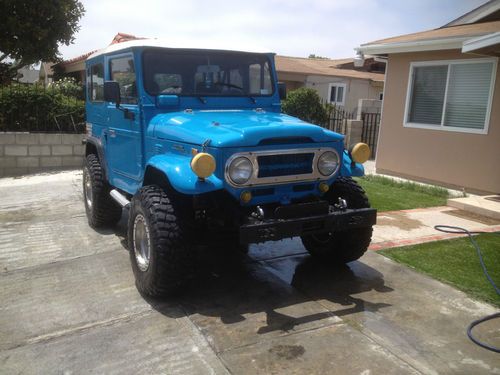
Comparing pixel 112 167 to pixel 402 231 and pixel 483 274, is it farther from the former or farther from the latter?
pixel 483 274

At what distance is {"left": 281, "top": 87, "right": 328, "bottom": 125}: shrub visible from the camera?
42.3ft

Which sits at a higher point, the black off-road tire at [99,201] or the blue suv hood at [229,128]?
the blue suv hood at [229,128]

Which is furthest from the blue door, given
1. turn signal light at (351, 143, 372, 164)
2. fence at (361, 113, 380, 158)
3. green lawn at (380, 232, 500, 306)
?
fence at (361, 113, 380, 158)

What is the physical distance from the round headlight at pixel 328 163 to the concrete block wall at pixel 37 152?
788cm

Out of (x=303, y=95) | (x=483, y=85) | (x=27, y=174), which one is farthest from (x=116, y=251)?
(x=303, y=95)

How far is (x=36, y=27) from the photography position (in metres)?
13.9

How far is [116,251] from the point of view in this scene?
5250 mm

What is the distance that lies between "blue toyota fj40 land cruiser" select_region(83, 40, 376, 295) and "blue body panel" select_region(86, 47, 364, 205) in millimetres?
10

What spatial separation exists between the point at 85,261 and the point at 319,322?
275 centimetres

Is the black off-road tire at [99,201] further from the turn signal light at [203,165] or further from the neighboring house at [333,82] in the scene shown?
the neighboring house at [333,82]

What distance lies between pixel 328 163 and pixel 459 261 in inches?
79.5

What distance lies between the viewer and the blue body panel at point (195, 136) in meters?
3.64

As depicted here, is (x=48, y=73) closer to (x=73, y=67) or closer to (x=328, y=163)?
(x=73, y=67)

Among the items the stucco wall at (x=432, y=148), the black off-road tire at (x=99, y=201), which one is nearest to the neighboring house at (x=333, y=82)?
the stucco wall at (x=432, y=148)
